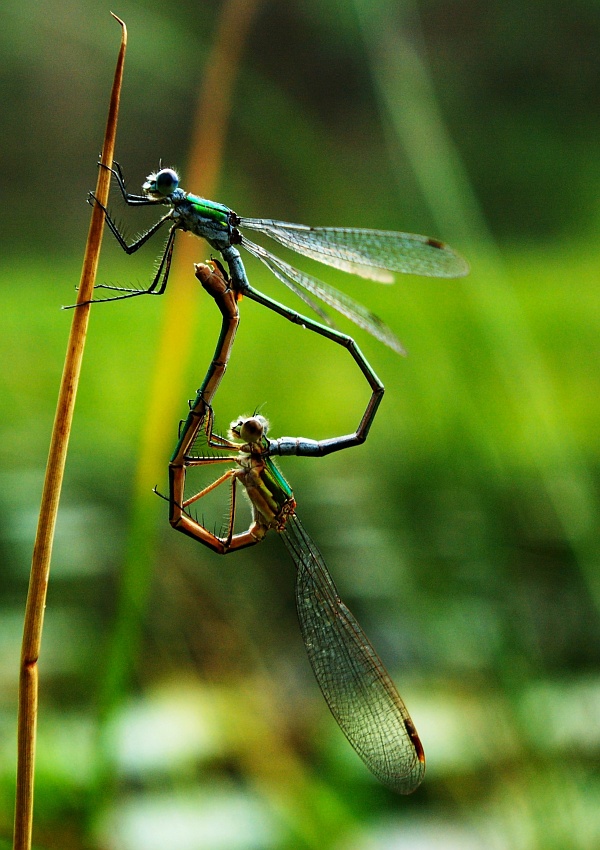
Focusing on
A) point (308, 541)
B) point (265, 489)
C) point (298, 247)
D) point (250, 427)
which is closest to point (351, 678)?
point (308, 541)

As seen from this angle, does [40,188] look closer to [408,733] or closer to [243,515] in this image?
[243,515]

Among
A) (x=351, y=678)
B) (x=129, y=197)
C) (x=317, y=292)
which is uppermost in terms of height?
(x=317, y=292)

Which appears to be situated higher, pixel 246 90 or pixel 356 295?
pixel 356 295

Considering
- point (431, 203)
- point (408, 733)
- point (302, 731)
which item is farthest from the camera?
point (302, 731)

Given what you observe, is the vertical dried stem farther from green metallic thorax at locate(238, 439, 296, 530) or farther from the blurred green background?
green metallic thorax at locate(238, 439, 296, 530)

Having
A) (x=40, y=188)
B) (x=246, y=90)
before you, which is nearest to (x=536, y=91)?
Answer: (x=40, y=188)

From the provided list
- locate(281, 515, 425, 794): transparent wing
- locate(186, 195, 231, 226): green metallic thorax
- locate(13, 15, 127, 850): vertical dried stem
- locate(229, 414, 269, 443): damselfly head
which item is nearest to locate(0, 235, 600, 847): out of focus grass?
locate(281, 515, 425, 794): transparent wing

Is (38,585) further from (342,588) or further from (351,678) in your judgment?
(342,588)
